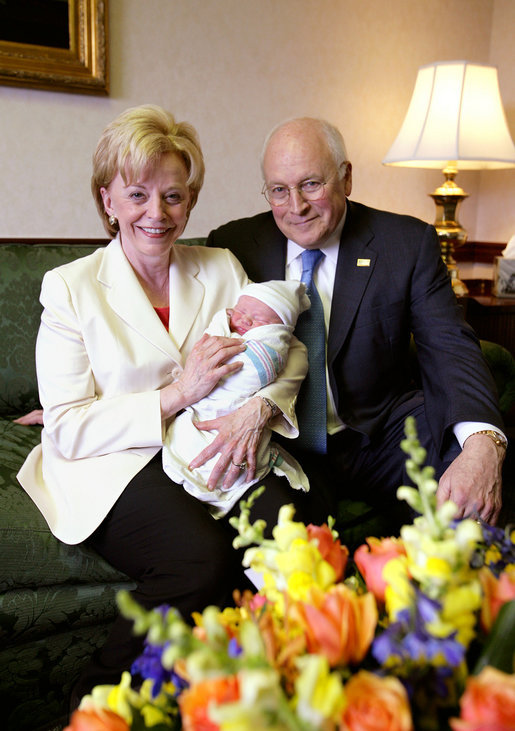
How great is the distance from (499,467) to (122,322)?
3.43ft

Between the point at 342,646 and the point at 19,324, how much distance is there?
6.31 ft

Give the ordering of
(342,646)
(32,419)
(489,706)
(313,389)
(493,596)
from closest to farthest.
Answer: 1. (489,706)
2. (342,646)
3. (493,596)
4. (313,389)
5. (32,419)

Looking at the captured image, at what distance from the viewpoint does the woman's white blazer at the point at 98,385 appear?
1.79 metres

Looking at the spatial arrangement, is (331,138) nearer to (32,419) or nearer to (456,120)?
(32,419)

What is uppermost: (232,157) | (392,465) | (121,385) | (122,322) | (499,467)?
(232,157)

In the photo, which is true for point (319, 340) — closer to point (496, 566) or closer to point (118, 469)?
point (118, 469)

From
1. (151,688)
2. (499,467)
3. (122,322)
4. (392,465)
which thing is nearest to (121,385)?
(122,322)

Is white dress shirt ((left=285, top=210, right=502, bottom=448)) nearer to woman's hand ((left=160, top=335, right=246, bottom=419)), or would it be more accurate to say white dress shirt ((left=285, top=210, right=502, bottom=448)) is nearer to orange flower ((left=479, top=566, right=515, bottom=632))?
woman's hand ((left=160, top=335, right=246, bottom=419))

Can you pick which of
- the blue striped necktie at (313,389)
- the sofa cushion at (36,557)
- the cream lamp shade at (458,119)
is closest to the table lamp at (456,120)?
the cream lamp shade at (458,119)

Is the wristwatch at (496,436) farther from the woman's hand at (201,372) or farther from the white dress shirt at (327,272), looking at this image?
the woman's hand at (201,372)

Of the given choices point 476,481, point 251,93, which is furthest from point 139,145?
point 251,93

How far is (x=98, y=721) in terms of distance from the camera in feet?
2.55

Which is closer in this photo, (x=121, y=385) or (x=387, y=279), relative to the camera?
(x=121, y=385)

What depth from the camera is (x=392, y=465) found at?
2152 millimetres
